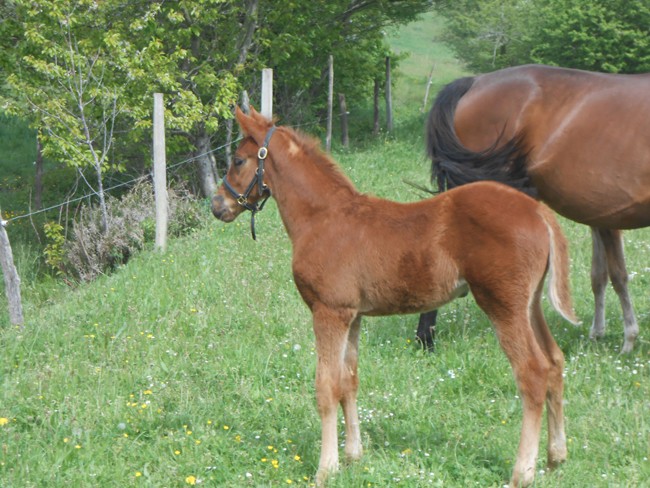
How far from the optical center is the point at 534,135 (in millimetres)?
6832

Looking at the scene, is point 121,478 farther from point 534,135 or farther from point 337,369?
point 534,135

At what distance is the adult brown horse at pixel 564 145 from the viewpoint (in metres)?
6.47

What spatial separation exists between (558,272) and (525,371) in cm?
55

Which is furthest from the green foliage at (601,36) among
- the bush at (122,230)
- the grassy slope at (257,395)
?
the grassy slope at (257,395)

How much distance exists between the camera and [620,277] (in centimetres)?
703

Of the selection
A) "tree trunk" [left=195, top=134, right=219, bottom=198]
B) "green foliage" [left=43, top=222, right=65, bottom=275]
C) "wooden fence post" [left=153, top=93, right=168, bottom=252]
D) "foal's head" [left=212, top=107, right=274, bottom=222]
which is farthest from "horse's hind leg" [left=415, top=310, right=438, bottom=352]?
"tree trunk" [left=195, top=134, right=219, bottom=198]

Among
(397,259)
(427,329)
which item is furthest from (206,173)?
(397,259)

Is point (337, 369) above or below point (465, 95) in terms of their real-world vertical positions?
below

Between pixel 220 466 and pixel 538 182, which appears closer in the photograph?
pixel 220 466

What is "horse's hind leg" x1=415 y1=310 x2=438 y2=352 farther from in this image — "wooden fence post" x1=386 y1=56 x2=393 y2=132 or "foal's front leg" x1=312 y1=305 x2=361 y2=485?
A: "wooden fence post" x1=386 y1=56 x2=393 y2=132

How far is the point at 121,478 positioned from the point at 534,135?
426 cm

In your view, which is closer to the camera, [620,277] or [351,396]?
[351,396]

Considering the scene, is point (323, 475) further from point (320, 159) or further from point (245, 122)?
point (245, 122)

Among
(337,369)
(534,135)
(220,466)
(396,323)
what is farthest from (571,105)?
(220,466)
